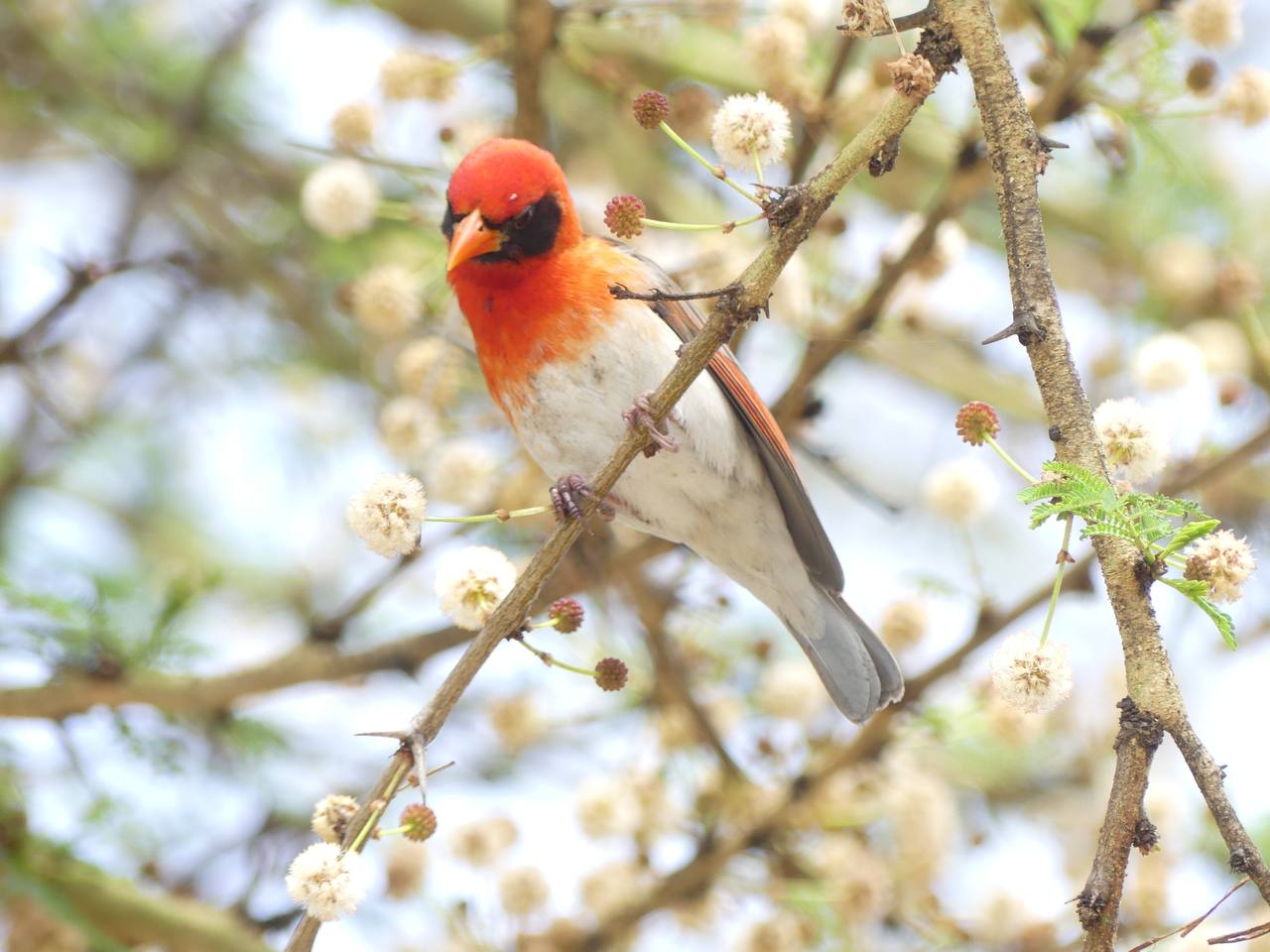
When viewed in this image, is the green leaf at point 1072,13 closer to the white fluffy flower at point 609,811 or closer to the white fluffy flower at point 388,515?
the white fluffy flower at point 388,515

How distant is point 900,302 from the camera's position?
4.37m

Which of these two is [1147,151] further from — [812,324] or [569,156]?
[569,156]

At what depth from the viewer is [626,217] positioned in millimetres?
2424

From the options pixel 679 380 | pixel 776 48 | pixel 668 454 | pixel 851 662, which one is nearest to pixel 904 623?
pixel 851 662

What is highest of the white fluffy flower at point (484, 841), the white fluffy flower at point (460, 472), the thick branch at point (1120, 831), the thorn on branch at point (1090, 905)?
the white fluffy flower at point (460, 472)

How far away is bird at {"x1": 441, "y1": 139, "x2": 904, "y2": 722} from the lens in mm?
3547

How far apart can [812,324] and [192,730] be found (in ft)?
6.76

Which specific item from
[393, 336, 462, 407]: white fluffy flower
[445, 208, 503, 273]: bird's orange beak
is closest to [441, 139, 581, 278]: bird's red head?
[445, 208, 503, 273]: bird's orange beak

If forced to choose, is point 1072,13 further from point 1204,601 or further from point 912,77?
point 1204,601

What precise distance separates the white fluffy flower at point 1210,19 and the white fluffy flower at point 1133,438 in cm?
150

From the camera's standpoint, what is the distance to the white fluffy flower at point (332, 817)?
2.34 metres

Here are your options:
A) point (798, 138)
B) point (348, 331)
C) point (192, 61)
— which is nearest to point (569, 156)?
point (348, 331)

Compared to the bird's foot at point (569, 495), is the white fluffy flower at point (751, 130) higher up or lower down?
higher up

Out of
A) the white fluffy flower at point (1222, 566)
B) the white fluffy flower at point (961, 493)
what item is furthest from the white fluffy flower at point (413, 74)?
the white fluffy flower at point (1222, 566)
